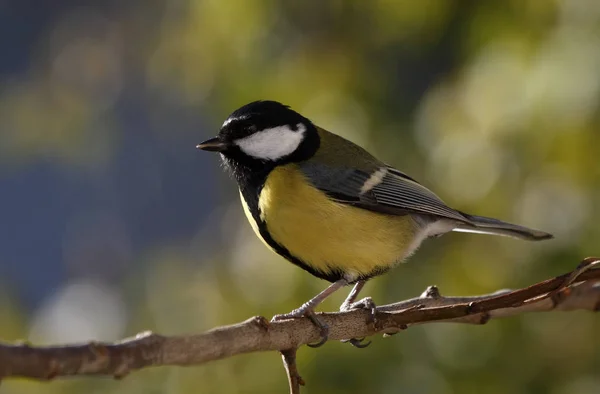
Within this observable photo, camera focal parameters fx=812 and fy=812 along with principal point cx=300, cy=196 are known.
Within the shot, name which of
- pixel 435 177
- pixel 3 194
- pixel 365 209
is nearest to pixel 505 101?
pixel 435 177

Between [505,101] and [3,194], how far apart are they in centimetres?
253

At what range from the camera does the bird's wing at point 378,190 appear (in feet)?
4.58

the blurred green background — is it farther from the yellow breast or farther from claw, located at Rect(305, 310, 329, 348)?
claw, located at Rect(305, 310, 329, 348)

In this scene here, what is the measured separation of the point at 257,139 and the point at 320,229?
20cm

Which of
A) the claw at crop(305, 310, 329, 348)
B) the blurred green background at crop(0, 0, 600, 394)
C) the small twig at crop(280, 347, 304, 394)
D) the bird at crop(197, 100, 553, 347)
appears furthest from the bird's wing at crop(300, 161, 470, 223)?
the small twig at crop(280, 347, 304, 394)

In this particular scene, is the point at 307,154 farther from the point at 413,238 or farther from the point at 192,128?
the point at 192,128

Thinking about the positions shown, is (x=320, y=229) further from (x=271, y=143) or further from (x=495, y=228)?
(x=495, y=228)

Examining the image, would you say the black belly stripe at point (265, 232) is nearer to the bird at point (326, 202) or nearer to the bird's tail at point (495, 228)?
the bird at point (326, 202)

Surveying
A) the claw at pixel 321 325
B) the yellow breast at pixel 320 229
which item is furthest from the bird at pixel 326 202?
the claw at pixel 321 325

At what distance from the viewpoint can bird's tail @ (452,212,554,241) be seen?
4.56 ft

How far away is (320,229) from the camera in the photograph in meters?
1.28

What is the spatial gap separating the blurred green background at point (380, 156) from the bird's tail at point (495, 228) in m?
0.08

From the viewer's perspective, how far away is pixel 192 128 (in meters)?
2.74

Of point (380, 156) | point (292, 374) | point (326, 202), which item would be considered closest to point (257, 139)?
point (326, 202)
